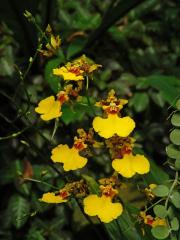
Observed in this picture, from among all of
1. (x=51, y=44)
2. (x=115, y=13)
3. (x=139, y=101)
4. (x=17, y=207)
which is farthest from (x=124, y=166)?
(x=115, y=13)

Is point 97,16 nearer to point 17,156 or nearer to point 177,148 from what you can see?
point 17,156

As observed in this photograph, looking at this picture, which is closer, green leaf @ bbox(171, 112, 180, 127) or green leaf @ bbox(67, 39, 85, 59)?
green leaf @ bbox(171, 112, 180, 127)

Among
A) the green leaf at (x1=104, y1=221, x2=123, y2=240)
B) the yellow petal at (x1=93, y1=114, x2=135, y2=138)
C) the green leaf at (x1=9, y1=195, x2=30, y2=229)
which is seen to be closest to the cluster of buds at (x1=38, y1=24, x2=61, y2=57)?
the yellow petal at (x1=93, y1=114, x2=135, y2=138)

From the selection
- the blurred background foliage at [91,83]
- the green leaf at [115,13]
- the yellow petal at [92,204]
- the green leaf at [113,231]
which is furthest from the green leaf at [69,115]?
the yellow petal at [92,204]

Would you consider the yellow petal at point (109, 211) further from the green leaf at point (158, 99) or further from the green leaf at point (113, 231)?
the green leaf at point (158, 99)

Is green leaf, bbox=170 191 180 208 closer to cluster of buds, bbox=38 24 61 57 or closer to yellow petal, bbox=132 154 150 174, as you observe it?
yellow petal, bbox=132 154 150 174

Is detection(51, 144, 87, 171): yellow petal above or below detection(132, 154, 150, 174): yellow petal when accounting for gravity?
above
